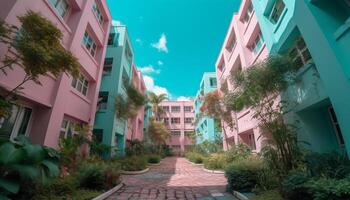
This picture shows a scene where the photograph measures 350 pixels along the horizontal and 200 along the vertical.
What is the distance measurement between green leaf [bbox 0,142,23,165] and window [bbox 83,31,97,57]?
10664 millimetres

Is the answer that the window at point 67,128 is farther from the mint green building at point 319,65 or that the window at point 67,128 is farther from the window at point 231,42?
the window at point 231,42

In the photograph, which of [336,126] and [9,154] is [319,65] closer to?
[336,126]

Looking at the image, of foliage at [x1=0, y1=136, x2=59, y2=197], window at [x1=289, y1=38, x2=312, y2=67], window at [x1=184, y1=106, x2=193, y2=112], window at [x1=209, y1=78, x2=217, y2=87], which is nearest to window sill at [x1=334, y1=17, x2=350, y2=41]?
window at [x1=289, y1=38, x2=312, y2=67]

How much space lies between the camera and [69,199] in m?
5.48

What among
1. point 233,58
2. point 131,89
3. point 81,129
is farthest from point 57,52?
point 233,58

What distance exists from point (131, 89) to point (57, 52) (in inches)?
472

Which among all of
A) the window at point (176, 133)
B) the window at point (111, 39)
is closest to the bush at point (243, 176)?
the window at point (111, 39)

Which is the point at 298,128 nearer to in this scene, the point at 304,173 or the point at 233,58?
the point at 304,173

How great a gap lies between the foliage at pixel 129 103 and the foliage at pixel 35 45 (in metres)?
10.5

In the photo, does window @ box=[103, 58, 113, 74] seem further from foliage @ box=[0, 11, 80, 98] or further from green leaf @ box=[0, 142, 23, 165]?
green leaf @ box=[0, 142, 23, 165]

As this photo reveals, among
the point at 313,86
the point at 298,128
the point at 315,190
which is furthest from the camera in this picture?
the point at 298,128

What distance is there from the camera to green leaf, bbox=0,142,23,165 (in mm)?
4152

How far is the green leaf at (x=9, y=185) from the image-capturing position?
406 cm

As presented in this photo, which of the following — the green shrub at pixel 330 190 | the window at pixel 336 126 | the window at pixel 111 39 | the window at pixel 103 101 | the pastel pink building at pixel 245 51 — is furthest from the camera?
the window at pixel 111 39
